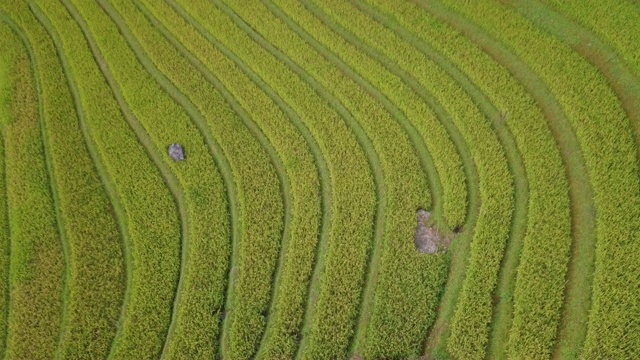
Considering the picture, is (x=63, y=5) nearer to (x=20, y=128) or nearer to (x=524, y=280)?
(x=20, y=128)

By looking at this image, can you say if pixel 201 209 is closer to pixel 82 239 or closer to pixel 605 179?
pixel 82 239

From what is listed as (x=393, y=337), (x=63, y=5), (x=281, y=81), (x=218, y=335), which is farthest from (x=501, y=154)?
(x=63, y=5)

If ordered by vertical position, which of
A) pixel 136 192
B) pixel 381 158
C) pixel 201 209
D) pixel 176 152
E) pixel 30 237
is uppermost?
pixel 381 158

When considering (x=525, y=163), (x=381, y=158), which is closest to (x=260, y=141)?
(x=381, y=158)

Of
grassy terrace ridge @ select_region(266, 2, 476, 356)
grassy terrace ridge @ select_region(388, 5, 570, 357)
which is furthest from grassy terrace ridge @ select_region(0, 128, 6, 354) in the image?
grassy terrace ridge @ select_region(388, 5, 570, 357)

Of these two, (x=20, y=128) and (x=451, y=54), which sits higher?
(x=451, y=54)

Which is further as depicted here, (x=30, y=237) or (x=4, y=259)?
(x=30, y=237)

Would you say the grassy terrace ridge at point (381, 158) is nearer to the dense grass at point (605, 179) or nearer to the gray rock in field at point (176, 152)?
the dense grass at point (605, 179)
